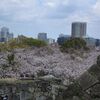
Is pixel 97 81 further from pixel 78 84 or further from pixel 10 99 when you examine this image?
pixel 10 99

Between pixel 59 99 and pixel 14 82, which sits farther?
pixel 14 82

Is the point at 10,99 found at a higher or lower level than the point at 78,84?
lower

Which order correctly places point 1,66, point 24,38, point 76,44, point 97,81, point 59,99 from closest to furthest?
point 97,81 → point 59,99 → point 1,66 → point 76,44 → point 24,38

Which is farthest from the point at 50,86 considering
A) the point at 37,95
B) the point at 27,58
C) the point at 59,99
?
the point at 27,58

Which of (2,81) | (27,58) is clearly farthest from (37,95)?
(27,58)

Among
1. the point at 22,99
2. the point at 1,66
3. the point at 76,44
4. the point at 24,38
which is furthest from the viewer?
the point at 24,38

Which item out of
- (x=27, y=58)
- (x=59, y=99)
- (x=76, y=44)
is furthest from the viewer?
(x=76, y=44)

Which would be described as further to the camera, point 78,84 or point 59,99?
point 59,99

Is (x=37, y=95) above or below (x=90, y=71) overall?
below

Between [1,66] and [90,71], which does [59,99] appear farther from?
[1,66]
